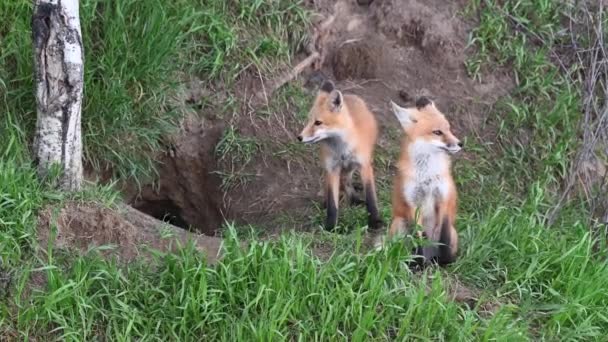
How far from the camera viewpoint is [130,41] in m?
7.28

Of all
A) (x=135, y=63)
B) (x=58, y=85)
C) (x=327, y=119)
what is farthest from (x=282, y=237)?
(x=135, y=63)

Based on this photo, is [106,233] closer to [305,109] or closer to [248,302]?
[248,302]

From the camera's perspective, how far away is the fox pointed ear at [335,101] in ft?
22.5

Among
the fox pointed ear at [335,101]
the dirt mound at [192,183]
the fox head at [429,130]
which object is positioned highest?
the fox head at [429,130]

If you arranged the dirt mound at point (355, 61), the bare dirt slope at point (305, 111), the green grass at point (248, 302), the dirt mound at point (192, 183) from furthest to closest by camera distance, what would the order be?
the dirt mound at point (355, 61) < the dirt mound at point (192, 183) < the bare dirt slope at point (305, 111) < the green grass at point (248, 302)

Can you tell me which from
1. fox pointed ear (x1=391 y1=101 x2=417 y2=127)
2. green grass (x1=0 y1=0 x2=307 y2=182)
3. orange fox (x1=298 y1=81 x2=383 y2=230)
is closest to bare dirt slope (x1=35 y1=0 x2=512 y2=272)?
green grass (x1=0 y1=0 x2=307 y2=182)

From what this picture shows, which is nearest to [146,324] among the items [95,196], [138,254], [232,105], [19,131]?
[138,254]

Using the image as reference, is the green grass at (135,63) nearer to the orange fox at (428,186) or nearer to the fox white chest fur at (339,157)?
the fox white chest fur at (339,157)

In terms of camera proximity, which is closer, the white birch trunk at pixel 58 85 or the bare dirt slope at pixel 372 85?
the white birch trunk at pixel 58 85

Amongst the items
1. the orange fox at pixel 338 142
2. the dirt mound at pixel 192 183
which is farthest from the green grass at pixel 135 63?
the orange fox at pixel 338 142

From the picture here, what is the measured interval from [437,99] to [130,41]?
272cm

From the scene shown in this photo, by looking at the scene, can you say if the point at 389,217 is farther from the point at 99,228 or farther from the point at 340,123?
the point at 99,228

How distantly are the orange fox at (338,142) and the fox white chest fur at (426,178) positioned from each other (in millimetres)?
985

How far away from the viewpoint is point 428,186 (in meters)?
5.97
